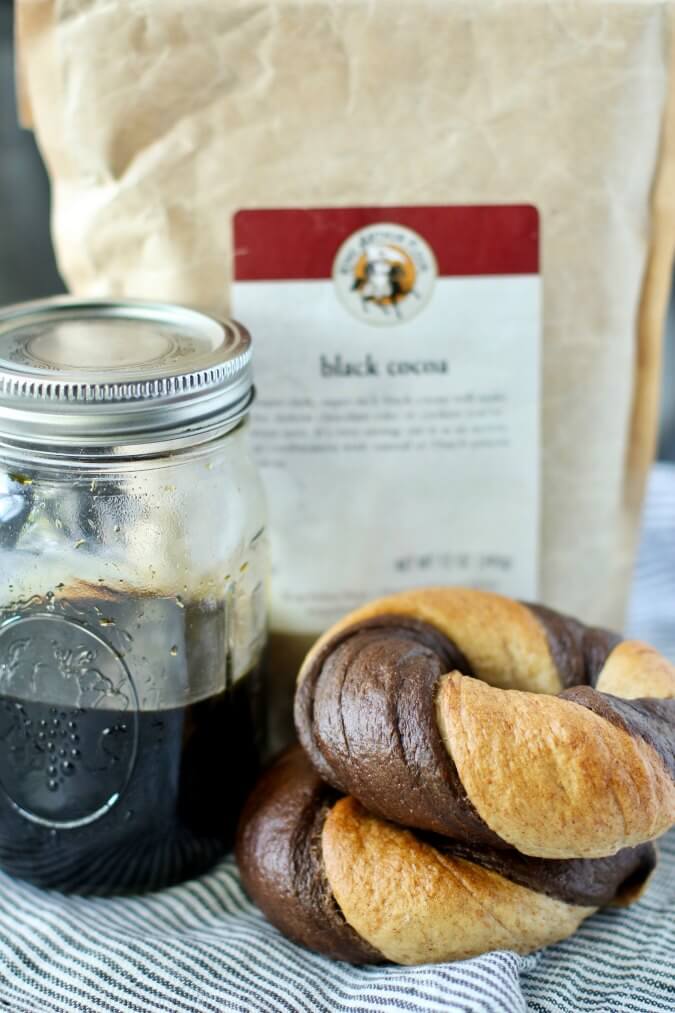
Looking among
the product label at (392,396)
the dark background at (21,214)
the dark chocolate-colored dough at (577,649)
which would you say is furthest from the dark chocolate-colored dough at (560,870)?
the dark background at (21,214)

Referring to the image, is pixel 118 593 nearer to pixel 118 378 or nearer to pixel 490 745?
pixel 118 378

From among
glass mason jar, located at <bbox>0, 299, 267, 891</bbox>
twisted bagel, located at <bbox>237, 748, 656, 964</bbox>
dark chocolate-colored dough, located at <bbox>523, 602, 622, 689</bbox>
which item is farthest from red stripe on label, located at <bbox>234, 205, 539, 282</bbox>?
twisted bagel, located at <bbox>237, 748, 656, 964</bbox>

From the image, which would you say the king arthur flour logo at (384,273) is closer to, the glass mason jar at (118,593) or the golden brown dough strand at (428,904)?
the glass mason jar at (118,593)

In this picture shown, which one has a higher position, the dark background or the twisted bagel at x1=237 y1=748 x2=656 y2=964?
the dark background

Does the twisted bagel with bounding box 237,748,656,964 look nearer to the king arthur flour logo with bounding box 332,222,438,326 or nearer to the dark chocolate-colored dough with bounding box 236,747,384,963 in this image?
the dark chocolate-colored dough with bounding box 236,747,384,963

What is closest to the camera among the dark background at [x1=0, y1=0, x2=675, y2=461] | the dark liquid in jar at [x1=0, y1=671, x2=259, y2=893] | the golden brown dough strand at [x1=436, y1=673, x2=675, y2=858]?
the golden brown dough strand at [x1=436, y1=673, x2=675, y2=858]

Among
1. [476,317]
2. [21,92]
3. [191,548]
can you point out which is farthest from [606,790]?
[21,92]

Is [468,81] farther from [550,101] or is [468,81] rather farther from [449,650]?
[449,650]

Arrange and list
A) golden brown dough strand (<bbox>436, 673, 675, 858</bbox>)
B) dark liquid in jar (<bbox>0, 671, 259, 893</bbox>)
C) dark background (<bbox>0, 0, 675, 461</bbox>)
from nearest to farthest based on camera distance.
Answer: golden brown dough strand (<bbox>436, 673, 675, 858</bbox>) → dark liquid in jar (<bbox>0, 671, 259, 893</bbox>) → dark background (<bbox>0, 0, 675, 461</bbox>)
